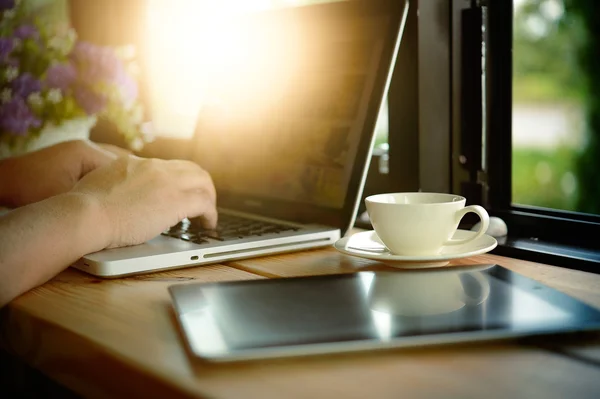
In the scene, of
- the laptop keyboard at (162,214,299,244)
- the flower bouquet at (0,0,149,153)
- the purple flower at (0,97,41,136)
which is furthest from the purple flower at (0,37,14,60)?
the laptop keyboard at (162,214,299,244)

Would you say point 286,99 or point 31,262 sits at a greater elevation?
point 286,99

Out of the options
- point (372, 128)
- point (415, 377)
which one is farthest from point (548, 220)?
point (415, 377)

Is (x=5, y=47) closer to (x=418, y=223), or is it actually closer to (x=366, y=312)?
(x=418, y=223)

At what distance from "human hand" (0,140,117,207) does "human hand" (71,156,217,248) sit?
6.8 inches

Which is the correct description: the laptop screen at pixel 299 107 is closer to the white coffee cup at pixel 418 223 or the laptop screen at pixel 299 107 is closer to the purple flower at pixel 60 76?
the white coffee cup at pixel 418 223

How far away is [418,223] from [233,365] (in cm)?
34

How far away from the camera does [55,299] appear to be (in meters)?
0.73

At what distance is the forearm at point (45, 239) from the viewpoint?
74 centimetres

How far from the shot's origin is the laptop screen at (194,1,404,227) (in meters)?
1.01

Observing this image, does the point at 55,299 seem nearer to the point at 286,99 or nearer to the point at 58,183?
the point at 58,183

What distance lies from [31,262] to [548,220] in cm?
72

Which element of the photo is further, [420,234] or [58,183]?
[58,183]

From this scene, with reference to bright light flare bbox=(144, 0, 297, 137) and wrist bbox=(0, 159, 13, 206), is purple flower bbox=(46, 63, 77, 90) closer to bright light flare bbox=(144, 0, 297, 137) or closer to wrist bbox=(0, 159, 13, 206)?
bright light flare bbox=(144, 0, 297, 137)

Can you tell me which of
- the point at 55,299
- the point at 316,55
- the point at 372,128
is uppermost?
the point at 316,55
